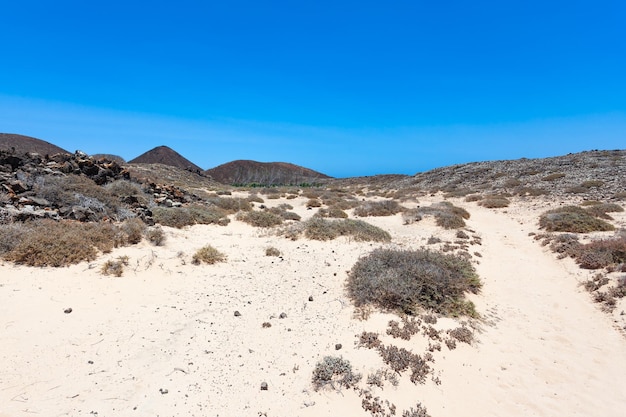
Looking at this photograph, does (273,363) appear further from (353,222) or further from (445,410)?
(353,222)

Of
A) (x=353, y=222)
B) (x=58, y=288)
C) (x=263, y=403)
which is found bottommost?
(x=263, y=403)

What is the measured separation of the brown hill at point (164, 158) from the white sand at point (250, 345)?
6053 centimetres

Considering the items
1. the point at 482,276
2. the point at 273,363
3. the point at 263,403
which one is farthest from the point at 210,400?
the point at 482,276

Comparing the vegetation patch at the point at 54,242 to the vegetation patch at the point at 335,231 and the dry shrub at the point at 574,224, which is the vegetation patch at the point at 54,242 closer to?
the vegetation patch at the point at 335,231

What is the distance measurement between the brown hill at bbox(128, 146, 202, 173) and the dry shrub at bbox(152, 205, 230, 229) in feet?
175

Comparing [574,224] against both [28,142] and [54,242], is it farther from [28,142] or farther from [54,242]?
[28,142]

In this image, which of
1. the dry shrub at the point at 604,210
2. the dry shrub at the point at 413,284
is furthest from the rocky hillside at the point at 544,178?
the dry shrub at the point at 413,284

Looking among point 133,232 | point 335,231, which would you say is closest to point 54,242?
point 133,232

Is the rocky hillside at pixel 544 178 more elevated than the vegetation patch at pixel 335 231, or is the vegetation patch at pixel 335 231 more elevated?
the rocky hillside at pixel 544 178

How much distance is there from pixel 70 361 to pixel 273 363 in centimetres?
289

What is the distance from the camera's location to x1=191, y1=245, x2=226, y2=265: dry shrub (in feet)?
29.4

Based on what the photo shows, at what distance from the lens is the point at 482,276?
30.0 ft

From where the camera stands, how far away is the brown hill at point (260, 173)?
64.3 metres

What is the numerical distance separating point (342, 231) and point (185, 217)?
637 centimetres
